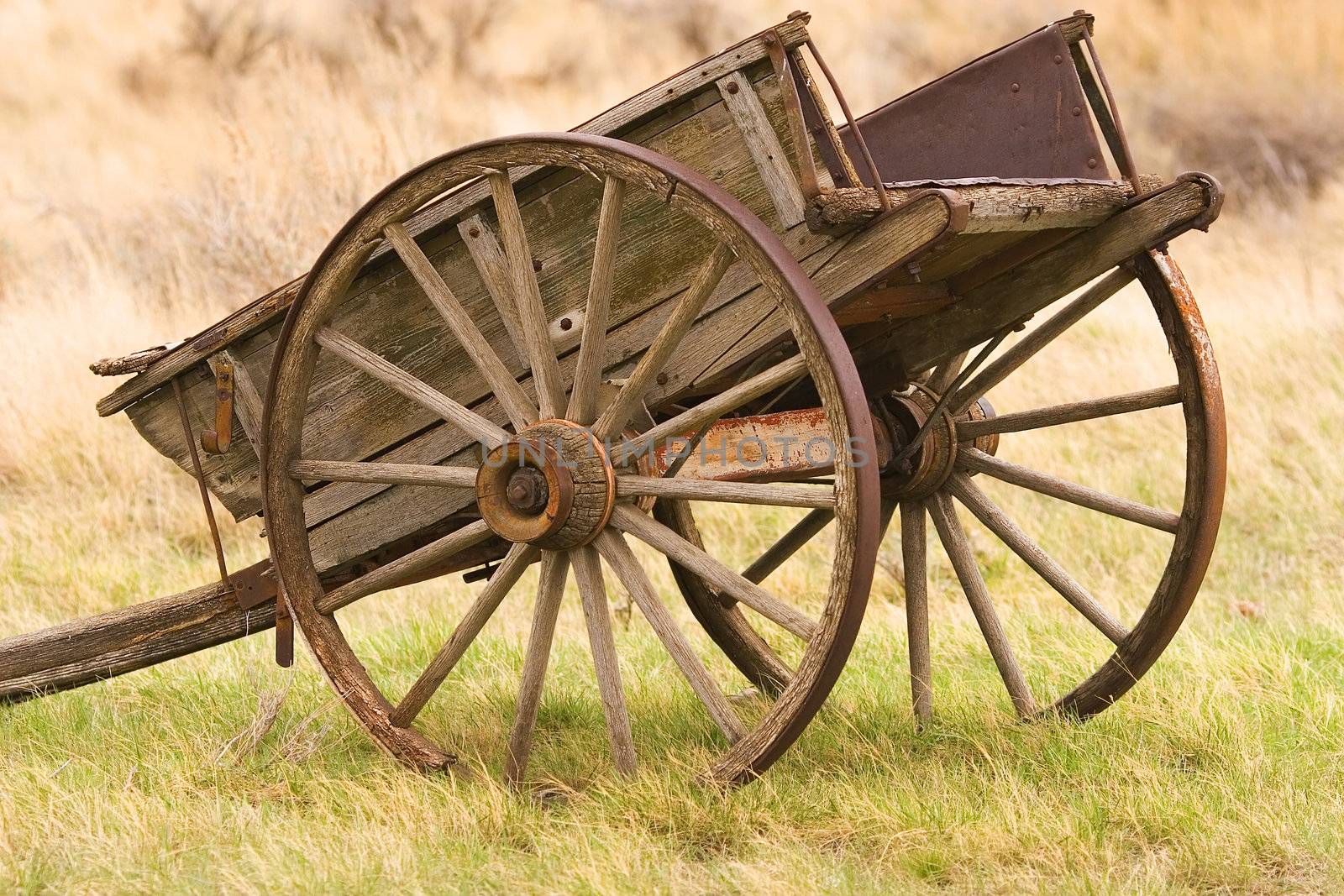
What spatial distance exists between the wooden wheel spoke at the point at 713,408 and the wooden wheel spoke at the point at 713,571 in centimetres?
12

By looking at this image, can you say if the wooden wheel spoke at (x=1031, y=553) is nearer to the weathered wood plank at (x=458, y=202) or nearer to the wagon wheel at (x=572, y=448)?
the wagon wheel at (x=572, y=448)

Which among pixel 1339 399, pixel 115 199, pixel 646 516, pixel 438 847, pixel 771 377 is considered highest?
pixel 115 199

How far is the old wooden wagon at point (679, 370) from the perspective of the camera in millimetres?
2492

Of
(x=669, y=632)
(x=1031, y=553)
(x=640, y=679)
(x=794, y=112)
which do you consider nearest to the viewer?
(x=794, y=112)

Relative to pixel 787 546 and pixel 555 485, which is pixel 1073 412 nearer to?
pixel 787 546

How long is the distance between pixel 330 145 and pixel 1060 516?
461 cm

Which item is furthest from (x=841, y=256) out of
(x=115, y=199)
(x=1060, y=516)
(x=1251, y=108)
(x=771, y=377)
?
(x=1251, y=108)

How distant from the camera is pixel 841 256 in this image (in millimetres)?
2529

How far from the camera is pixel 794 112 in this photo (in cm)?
244

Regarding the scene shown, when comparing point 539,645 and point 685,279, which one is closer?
point 685,279

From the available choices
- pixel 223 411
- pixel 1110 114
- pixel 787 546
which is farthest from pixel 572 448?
pixel 1110 114

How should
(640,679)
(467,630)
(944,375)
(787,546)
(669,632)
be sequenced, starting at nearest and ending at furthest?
(669,632)
(467,630)
(944,375)
(787,546)
(640,679)

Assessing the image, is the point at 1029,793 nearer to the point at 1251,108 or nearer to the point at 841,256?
the point at 841,256

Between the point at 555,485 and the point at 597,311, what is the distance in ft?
1.10
